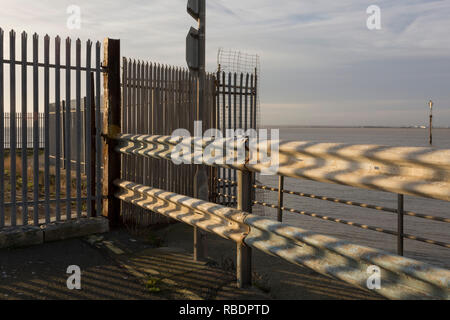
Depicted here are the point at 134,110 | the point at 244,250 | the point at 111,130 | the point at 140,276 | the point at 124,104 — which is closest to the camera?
the point at 244,250

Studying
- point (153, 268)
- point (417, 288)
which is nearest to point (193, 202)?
point (153, 268)

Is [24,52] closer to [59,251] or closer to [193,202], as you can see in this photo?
[59,251]

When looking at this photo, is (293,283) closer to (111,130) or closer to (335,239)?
(335,239)

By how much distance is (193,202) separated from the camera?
17.4ft

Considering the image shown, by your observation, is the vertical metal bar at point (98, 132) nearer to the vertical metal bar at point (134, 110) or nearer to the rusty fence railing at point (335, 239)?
the vertical metal bar at point (134, 110)

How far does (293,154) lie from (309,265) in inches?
38.7

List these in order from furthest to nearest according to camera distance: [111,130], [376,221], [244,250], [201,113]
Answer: [376,221], [111,130], [201,113], [244,250]

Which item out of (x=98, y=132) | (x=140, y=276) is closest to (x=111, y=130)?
(x=98, y=132)

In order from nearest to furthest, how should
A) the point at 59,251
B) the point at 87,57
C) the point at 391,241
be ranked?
the point at 59,251
the point at 87,57
the point at 391,241

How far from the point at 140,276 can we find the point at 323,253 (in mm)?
2191

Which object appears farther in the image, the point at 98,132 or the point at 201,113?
the point at 98,132

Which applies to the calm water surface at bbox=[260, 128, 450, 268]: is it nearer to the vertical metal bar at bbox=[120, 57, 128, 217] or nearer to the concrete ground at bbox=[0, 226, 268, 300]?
the vertical metal bar at bbox=[120, 57, 128, 217]

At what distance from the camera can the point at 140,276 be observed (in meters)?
4.91

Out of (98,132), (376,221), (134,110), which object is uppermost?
(134,110)
